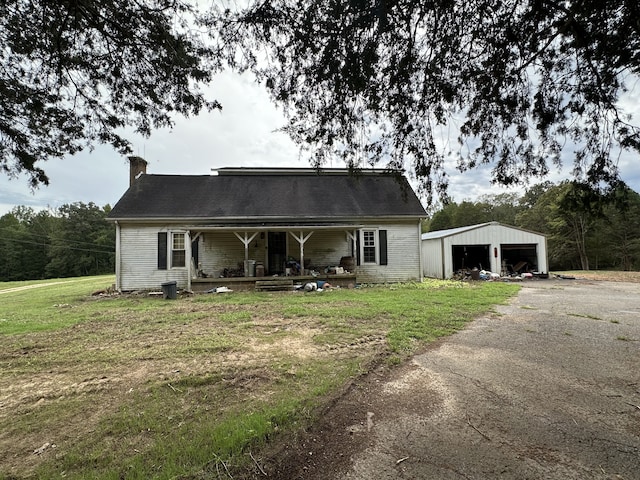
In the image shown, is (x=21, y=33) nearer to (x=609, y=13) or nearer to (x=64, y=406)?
(x=64, y=406)

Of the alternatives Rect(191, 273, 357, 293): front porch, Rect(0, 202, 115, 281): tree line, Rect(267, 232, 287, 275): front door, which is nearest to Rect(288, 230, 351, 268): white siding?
Rect(267, 232, 287, 275): front door

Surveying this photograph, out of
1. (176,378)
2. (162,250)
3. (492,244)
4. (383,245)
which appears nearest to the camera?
(176,378)

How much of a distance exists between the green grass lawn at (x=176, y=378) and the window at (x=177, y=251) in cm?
516

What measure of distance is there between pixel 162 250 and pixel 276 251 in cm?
Answer: 487

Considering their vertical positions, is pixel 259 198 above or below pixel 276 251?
above

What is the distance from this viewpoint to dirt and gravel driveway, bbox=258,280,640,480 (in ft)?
7.10

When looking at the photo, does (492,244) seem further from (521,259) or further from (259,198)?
(259,198)

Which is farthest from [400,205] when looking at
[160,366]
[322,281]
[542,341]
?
[160,366]

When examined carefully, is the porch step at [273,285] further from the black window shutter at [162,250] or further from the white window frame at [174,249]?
the black window shutter at [162,250]

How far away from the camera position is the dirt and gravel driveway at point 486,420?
2.16 m

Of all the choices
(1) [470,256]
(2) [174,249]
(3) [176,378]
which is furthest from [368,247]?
(3) [176,378]

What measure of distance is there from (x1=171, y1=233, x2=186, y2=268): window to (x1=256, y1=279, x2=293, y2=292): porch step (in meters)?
3.62

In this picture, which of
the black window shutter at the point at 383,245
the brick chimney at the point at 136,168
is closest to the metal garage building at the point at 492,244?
the black window shutter at the point at 383,245

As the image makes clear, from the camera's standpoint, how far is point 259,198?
15000 mm
